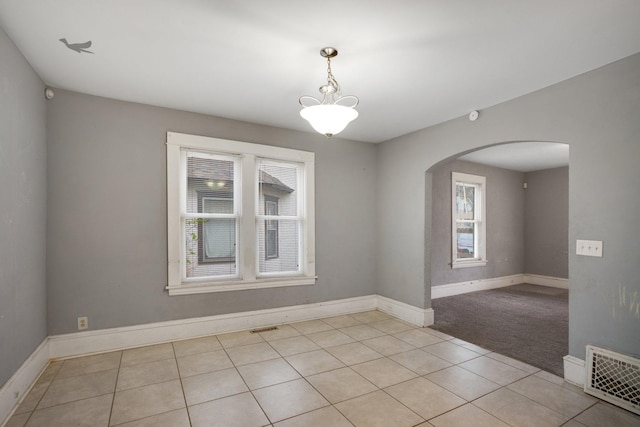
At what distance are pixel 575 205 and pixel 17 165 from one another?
444 centimetres

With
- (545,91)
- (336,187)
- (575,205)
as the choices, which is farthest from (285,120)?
(575,205)

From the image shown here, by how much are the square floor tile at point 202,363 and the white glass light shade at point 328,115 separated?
231 centimetres

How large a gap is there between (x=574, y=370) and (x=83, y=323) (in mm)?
4477

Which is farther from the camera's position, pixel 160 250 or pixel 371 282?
pixel 371 282

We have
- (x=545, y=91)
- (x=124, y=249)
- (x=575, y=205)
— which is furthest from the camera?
(x=124, y=249)

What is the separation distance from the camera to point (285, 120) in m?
3.82

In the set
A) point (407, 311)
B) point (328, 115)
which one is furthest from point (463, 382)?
point (328, 115)

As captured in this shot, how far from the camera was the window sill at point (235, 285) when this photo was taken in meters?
3.47

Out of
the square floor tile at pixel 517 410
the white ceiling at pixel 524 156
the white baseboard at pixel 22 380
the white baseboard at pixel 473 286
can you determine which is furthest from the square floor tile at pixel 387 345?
the white ceiling at pixel 524 156

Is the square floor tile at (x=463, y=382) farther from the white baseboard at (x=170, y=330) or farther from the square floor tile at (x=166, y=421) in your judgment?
the square floor tile at (x=166, y=421)

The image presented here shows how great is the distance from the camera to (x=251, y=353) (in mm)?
3146

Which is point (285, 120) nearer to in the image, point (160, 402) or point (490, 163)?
point (160, 402)

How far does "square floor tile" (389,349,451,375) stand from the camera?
9.29 feet

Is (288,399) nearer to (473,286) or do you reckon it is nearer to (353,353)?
(353,353)
